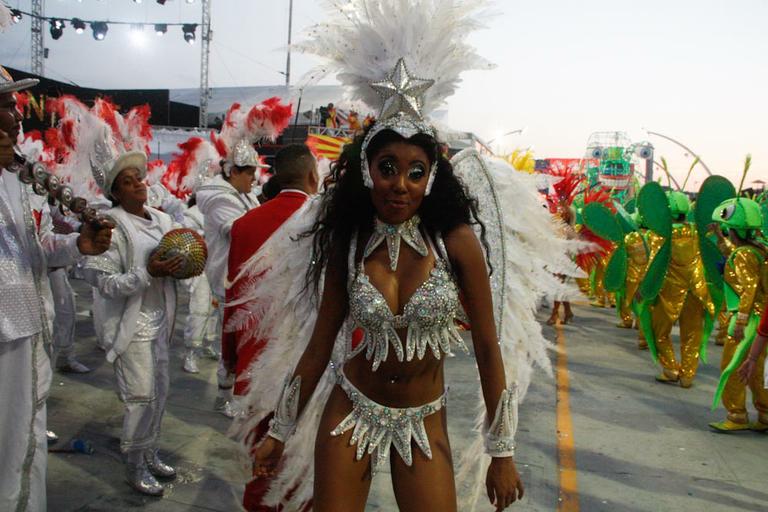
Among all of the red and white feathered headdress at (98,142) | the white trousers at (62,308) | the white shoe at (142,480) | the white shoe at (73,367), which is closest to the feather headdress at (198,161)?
the white trousers at (62,308)

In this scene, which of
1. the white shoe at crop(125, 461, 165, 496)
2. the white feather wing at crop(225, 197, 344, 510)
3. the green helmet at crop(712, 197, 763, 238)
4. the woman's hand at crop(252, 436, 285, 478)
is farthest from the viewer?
the green helmet at crop(712, 197, 763, 238)

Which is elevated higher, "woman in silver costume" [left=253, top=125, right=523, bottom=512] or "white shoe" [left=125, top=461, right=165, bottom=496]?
"woman in silver costume" [left=253, top=125, right=523, bottom=512]

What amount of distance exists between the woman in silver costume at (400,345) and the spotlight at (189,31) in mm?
20039

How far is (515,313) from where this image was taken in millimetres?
2689

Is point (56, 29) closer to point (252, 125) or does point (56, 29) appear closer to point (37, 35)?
point (37, 35)

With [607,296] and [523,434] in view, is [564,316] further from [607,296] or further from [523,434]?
[523,434]

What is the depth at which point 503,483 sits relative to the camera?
2.25m

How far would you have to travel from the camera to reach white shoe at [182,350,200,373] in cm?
665

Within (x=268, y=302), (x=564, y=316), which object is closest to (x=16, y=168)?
(x=268, y=302)

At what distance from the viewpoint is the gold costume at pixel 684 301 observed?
7039 millimetres

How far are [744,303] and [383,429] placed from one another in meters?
4.11

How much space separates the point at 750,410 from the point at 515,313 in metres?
5.07

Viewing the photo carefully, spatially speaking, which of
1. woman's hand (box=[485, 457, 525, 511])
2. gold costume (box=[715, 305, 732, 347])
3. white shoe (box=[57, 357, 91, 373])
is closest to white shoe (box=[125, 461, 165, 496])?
woman's hand (box=[485, 457, 525, 511])

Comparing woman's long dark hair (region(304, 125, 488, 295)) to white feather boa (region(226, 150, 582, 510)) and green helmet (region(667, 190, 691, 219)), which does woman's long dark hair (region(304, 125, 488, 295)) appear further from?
green helmet (region(667, 190, 691, 219))
